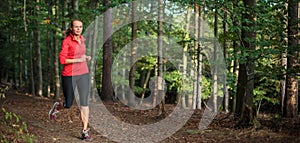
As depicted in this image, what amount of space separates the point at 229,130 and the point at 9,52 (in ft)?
55.8

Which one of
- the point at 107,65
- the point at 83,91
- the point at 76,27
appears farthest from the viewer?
the point at 107,65

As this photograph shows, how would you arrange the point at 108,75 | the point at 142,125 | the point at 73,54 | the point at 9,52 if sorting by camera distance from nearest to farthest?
the point at 73,54
the point at 142,125
the point at 108,75
the point at 9,52

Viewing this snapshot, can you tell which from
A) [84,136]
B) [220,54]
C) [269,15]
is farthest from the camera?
[220,54]

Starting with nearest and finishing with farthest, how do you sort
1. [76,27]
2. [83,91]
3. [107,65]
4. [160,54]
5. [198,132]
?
[76,27]
[83,91]
[198,132]
[160,54]
[107,65]

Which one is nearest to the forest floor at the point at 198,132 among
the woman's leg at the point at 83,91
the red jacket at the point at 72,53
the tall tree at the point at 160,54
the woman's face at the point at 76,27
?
the woman's leg at the point at 83,91

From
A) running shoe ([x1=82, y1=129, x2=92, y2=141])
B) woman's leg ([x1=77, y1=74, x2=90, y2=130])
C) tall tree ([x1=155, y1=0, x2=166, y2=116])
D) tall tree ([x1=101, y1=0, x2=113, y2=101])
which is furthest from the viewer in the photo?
tall tree ([x1=101, y1=0, x2=113, y2=101])

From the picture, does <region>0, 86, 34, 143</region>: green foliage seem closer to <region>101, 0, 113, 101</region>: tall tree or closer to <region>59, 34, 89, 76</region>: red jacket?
<region>59, 34, 89, 76</region>: red jacket

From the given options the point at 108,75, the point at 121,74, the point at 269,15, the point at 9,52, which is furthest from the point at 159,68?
the point at 121,74

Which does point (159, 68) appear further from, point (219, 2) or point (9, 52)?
point (9, 52)

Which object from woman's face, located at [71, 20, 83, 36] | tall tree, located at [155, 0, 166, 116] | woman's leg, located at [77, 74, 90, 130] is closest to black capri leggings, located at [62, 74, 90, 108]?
woman's leg, located at [77, 74, 90, 130]

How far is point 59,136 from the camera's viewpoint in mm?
6191

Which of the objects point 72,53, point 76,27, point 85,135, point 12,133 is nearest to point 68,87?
point 72,53

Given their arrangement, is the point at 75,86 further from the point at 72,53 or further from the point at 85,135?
the point at 85,135

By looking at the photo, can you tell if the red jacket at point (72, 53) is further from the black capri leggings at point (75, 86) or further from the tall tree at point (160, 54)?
the tall tree at point (160, 54)
